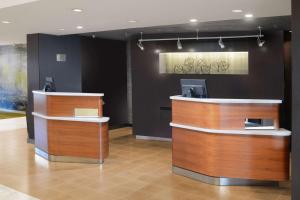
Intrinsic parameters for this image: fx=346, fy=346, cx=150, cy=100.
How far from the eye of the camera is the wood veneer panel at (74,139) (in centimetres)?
671

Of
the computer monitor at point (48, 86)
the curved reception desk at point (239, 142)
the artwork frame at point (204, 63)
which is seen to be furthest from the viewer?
the artwork frame at point (204, 63)

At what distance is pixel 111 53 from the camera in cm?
1058

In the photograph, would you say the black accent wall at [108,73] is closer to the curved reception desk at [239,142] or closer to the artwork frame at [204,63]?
the artwork frame at [204,63]

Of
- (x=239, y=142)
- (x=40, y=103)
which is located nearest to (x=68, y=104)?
(x=40, y=103)

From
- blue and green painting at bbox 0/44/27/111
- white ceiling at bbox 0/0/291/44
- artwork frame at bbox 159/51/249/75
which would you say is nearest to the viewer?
white ceiling at bbox 0/0/291/44

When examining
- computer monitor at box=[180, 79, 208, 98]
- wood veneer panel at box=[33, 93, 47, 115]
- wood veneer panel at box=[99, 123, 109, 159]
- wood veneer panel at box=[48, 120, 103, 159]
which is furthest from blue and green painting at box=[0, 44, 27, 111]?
computer monitor at box=[180, 79, 208, 98]

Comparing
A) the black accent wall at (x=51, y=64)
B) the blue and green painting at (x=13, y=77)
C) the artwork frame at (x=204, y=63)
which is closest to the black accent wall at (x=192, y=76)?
the artwork frame at (x=204, y=63)

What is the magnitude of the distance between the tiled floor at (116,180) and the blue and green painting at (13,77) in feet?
21.6

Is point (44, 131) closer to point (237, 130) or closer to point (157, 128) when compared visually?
point (157, 128)

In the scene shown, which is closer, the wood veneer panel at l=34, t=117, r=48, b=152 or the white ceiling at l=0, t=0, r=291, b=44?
the white ceiling at l=0, t=0, r=291, b=44

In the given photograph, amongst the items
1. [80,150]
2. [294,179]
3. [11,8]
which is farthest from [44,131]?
[294,179]

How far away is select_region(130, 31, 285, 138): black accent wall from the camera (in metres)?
7.91

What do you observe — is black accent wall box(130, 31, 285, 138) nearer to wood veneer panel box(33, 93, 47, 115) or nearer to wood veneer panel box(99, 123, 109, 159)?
wood veneer panel box(99, 123, 109, 159)

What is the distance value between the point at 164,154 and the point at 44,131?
2579 mm
